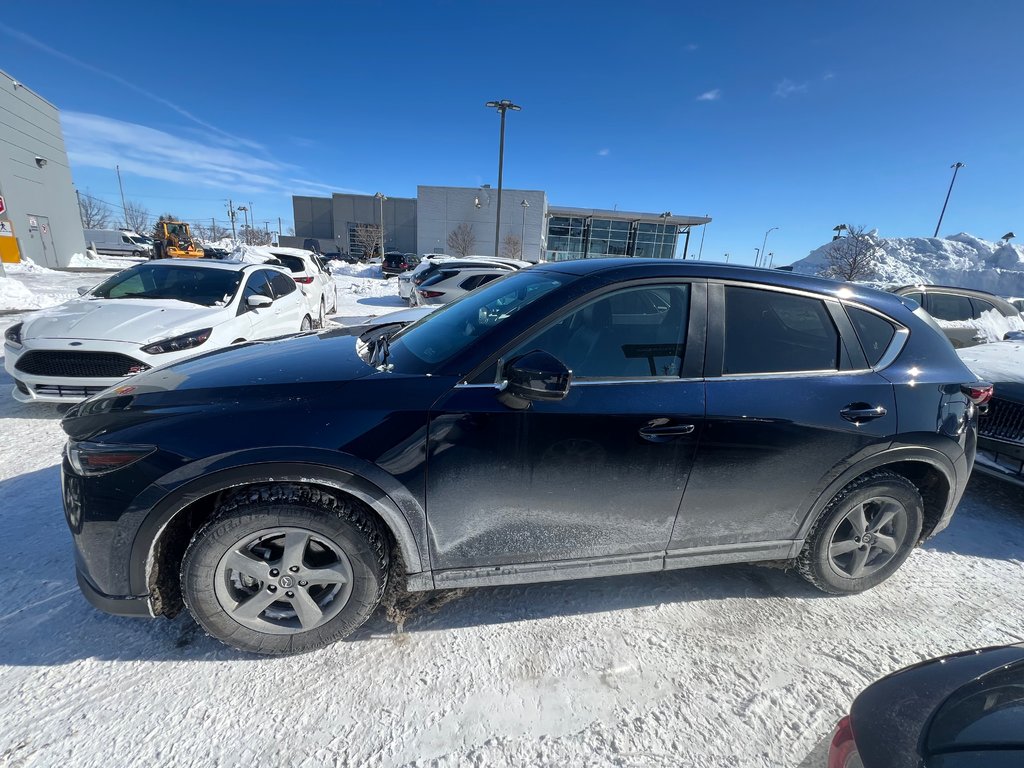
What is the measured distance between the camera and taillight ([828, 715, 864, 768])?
46.3 inches

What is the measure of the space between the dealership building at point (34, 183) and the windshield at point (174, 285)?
1990 cm

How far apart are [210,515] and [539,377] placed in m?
1.52

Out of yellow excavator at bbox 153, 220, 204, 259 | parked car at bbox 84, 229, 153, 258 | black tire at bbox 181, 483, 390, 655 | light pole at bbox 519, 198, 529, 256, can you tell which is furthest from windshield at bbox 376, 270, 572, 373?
light pole at bbox 519, 198, 529, 256

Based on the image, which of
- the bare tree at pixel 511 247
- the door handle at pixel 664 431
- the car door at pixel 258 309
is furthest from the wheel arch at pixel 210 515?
the bare tree at pixel 511 247

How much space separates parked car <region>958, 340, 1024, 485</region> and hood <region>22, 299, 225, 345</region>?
7.06 meters

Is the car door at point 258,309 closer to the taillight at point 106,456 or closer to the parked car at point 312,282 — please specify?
the parked car at point 312,282

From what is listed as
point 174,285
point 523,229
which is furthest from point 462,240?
point 174,285

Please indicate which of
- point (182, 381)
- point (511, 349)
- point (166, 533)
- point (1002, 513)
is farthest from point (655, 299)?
point (1002, 513)

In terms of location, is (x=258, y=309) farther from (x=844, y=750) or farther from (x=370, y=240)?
(x=370, y=240)

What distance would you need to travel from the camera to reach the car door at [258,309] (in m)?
5.54

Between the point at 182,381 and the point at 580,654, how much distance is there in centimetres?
221

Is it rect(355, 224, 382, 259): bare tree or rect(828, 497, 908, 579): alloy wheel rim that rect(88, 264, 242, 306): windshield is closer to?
rect(828, 497, 908, 579): alloy wheel rim

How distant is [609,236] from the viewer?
55.4 m

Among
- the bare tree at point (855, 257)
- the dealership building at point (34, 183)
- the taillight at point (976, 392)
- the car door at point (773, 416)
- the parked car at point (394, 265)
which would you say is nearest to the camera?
the car door at point (773, 416)
